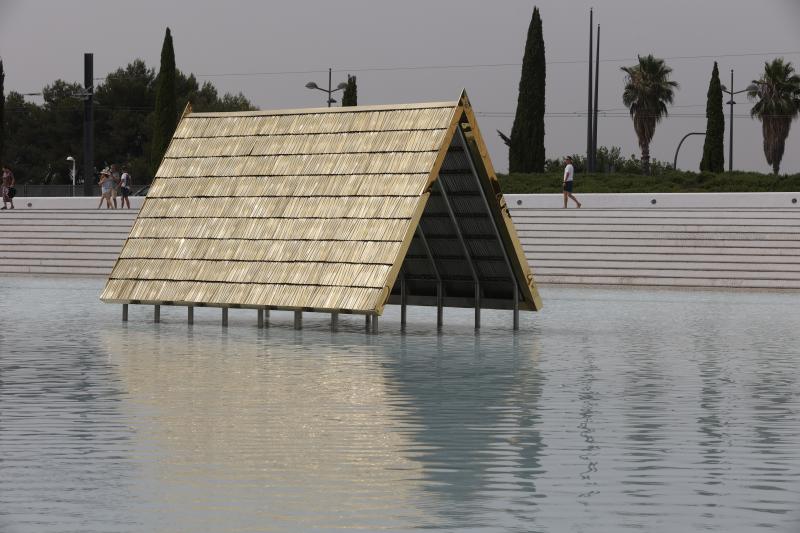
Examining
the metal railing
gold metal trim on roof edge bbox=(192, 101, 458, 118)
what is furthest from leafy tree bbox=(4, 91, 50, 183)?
gold metal trim on roof edge bbox=(192, 101, 458, 118)

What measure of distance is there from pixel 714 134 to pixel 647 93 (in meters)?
27.2

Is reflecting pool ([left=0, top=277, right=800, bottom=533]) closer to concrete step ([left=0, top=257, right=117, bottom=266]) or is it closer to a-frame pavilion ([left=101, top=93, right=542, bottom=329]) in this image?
a-frame pavilion ([left=101, top=93, right=542, bottom=329])

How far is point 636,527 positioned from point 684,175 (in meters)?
49.2

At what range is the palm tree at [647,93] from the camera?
3388 inches

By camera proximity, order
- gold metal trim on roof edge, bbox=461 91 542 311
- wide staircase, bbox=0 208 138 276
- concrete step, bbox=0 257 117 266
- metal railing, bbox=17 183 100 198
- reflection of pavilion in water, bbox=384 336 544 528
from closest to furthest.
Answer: reflection of pavilion in water, bbox=384 336 544 528, gold metal trim on roof edge, bbox=461 91 542 311, concrete step, bbox=0 257 117 266, wide staircase, bbox=0 208 138 276, metal railing, bbox=17 183 100 198

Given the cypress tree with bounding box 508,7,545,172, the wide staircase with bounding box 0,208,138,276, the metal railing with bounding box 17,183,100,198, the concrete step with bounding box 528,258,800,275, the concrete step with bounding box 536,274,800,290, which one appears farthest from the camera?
the metal railing with bounding box 17,183,100,198

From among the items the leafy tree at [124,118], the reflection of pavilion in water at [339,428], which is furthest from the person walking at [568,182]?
the leafy tree at [124,118]

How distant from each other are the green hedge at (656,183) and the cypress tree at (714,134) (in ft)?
12.8

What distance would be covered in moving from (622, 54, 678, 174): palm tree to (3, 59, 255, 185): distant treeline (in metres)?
28.0

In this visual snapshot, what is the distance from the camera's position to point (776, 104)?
88.4m

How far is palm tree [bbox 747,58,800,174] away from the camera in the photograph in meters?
87.2

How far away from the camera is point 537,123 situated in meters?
56.0

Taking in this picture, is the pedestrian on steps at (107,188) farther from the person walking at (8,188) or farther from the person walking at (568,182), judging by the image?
the person walking at (568,182)

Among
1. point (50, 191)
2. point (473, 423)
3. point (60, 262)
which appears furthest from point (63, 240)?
point (50, 191)
